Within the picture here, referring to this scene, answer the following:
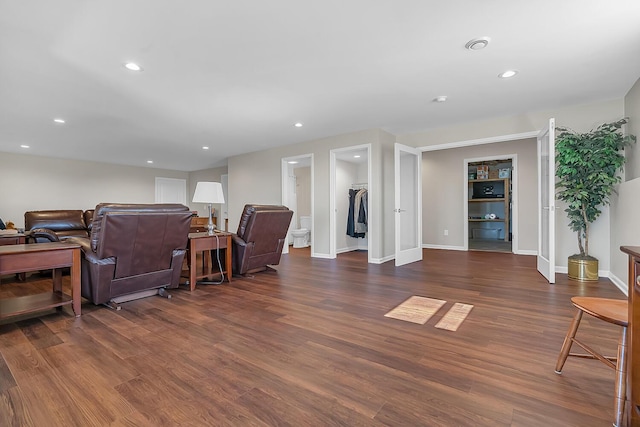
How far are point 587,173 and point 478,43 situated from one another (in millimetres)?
2389

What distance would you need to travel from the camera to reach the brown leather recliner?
2.50 metres

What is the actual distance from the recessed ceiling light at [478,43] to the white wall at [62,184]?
8955 mm

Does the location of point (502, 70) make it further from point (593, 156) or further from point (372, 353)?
point (372, 353)

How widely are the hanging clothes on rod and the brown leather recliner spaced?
401 centimetres

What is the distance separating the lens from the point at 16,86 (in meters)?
3.20

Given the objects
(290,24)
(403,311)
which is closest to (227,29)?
(290,24)

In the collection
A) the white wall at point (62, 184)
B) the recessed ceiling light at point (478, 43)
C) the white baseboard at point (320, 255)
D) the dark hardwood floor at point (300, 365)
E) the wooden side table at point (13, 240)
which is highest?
the recessed ceiling light at point (478, 43)

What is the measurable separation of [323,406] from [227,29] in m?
2.52

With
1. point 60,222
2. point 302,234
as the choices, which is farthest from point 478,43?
point 60,222

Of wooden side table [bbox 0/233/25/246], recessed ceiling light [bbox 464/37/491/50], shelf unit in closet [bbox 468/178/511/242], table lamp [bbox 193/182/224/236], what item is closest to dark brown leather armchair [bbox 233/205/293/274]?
table lamp [bbox 193/182/224/236]

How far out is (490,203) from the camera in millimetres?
8273

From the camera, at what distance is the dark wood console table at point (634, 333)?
1093 millimetres

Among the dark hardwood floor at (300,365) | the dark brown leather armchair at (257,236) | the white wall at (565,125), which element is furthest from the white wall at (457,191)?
the dark brown leather armchair at (257,236)

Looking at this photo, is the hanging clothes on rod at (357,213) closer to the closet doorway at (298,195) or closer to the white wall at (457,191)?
the closet doorway at (298,195)
